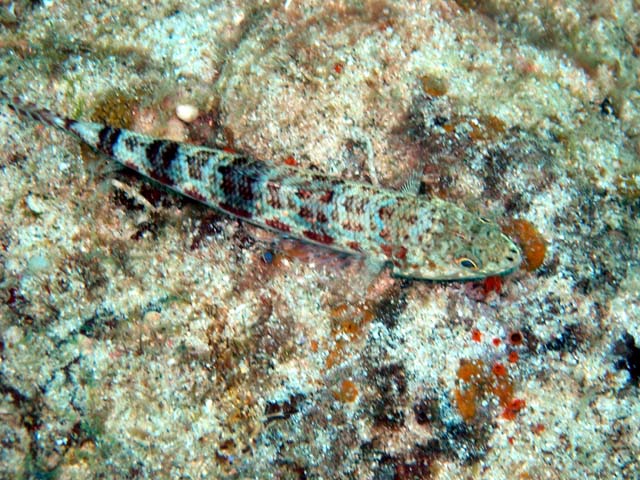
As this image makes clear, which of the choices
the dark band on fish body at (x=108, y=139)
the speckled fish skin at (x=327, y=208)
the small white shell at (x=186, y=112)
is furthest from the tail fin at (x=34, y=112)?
the small white shell at (x=186, y=112)

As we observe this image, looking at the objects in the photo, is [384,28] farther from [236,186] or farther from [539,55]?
[236,186]

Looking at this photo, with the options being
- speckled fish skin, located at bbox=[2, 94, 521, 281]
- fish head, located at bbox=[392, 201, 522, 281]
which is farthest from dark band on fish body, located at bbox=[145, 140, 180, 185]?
fish head, located at bbox=[392, 201, 522, 281]

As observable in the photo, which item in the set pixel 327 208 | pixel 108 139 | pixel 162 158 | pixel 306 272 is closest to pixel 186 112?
pixel 162 158

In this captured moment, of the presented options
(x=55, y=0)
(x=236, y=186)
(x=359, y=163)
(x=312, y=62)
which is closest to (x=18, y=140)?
(x=55, y=0)

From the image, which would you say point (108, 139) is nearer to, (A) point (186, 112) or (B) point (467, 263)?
(A) point (186, 112)

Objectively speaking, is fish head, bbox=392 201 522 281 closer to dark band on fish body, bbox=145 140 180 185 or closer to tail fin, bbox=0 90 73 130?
dark band on fish body, bbox=145 140 180 185

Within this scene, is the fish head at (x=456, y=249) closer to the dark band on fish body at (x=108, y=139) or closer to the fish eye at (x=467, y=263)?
the fish eye at (x=467, y=263)

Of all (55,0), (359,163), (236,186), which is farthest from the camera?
(55,0)
